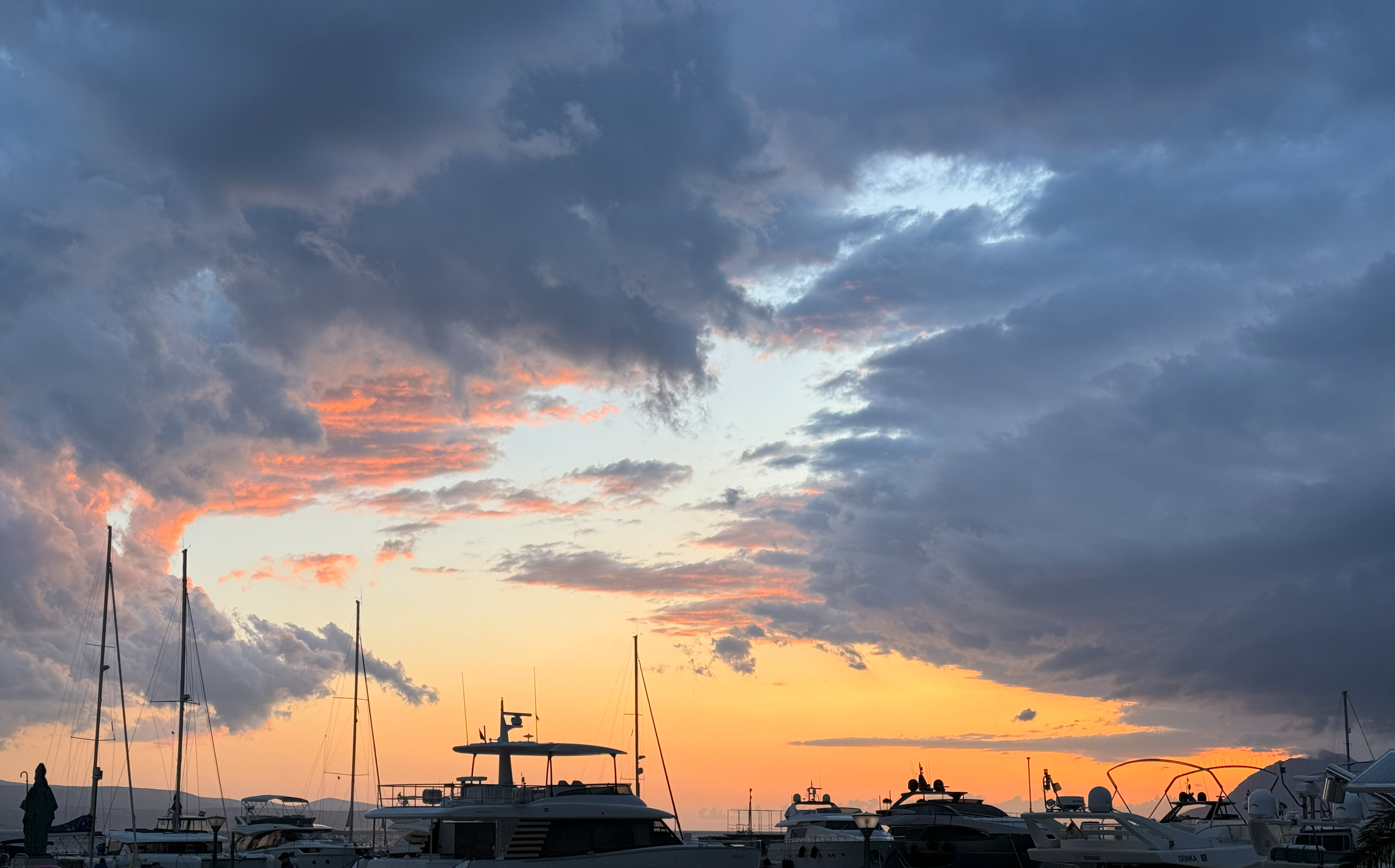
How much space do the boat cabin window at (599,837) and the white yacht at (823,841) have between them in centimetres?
1262

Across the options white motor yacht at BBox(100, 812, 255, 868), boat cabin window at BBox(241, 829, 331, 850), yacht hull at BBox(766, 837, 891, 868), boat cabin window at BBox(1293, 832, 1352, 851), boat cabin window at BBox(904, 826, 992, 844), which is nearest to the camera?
boat cabin window at BBox(1293, 832, 1352, 851)

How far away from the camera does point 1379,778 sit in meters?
40.7

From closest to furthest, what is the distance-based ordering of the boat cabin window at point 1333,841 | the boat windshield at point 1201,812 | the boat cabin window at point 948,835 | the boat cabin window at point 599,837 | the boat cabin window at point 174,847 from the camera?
the boat cabin window at point 599,837
the boat cabin window at point 1333,841
the boat windshield at point 1201,812
the boat cabin window at point 948,835
the boat cabin window at point 174,847

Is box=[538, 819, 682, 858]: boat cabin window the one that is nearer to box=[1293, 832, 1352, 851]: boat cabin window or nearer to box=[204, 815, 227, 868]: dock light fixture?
box=[204, 815, 227, 868]: dock light fixture

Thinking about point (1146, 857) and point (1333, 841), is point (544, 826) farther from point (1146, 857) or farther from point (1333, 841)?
point (1333, 841)

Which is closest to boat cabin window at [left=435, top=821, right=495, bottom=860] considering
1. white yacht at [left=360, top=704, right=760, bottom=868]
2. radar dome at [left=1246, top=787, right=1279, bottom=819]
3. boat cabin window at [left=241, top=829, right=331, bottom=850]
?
white yacht at [left=360, top=704, right=760, bottom=868]

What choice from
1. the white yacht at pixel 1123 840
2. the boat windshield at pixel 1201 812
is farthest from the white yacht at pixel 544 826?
the boat windshield at pixel 1201 812

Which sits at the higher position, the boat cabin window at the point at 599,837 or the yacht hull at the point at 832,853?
the boat cabin window at the point at 599,837

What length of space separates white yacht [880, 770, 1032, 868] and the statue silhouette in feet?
106

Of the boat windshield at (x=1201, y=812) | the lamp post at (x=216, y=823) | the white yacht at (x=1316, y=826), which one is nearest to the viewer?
the white yacht at (x=1316, y=826)

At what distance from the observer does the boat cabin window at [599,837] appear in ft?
119

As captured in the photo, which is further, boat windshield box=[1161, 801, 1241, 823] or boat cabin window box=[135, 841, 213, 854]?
boat cabin window box=[135, 841, 213, 854]

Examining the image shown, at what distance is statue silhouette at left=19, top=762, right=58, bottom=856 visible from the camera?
48.9 metres

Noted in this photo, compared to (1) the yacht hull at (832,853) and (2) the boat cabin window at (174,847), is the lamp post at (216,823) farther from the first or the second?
(1) the yacht hull at (832,853)
